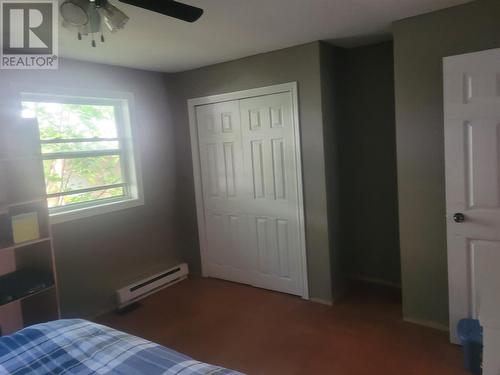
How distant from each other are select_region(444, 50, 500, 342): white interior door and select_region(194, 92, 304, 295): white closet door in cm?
124

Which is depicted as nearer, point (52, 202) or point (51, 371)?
point (51, 371)

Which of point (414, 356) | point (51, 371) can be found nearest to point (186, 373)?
point (51, 371)

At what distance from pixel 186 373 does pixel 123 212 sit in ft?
7.83

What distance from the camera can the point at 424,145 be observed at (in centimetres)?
260

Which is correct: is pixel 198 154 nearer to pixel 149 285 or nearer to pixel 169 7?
pixel 149 285

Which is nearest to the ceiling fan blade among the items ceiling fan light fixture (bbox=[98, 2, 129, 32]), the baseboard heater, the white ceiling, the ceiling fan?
the ceiling fan

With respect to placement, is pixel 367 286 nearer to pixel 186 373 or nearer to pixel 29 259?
pixel 186 373

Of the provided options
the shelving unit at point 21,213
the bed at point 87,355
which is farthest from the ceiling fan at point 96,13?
the bed at point 87,355

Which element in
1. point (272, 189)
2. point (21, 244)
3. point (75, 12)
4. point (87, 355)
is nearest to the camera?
point (87, 355)

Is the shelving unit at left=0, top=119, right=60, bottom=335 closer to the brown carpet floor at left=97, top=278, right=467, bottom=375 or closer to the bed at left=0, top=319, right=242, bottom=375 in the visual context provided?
the brown carpet floor at left=97, top=278, right=467, bottom=375

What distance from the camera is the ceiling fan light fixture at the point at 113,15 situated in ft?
5.44

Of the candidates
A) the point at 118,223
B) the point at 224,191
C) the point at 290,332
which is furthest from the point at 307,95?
the point at 118,223

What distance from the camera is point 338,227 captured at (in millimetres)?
3344

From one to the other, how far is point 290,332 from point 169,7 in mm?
2334
